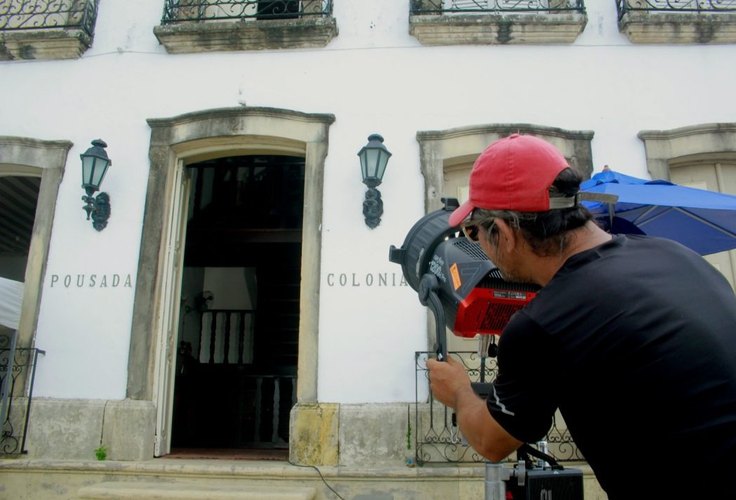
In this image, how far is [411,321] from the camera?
5.37 m

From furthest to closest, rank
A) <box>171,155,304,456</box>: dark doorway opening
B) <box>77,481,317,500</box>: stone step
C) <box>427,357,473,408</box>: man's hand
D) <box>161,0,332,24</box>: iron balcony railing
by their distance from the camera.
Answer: <box>171,155,304,456</box>: dark doorway opening
<box>161,0,332,24</box>: iron balcony railing
<box>77,481,317,500</box>: stone step
<box>427,357,473,408</box>: man's hand

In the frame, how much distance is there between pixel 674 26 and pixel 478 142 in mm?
2453

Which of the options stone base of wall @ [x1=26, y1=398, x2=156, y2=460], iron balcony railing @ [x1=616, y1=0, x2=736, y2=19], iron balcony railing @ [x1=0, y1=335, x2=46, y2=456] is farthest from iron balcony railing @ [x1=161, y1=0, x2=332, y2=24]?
stone base of wall @ [x1=26, y1=398, x2=156, y2=460]

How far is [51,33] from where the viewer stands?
253 inches

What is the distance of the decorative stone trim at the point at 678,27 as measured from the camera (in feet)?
19.8

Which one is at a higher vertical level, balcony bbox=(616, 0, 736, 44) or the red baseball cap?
balcony bbox=(616, 0, 736, 44)

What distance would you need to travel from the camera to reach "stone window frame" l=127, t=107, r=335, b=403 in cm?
547

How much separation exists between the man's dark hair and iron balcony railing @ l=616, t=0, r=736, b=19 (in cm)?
547

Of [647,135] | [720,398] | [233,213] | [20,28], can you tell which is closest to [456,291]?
[720,398]

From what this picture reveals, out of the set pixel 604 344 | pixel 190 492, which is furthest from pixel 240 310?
pixel 604 344

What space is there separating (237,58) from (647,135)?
4340mm

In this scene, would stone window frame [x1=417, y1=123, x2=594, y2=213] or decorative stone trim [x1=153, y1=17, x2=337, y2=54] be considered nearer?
stone window frame [x1=417, y1=123, x2=594, y2=213]

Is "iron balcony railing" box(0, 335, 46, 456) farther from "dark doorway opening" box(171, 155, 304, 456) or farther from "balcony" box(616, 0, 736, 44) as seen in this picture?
"balcony" box(616, 0, 736, 44)

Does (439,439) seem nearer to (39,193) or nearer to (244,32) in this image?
(244,32)
